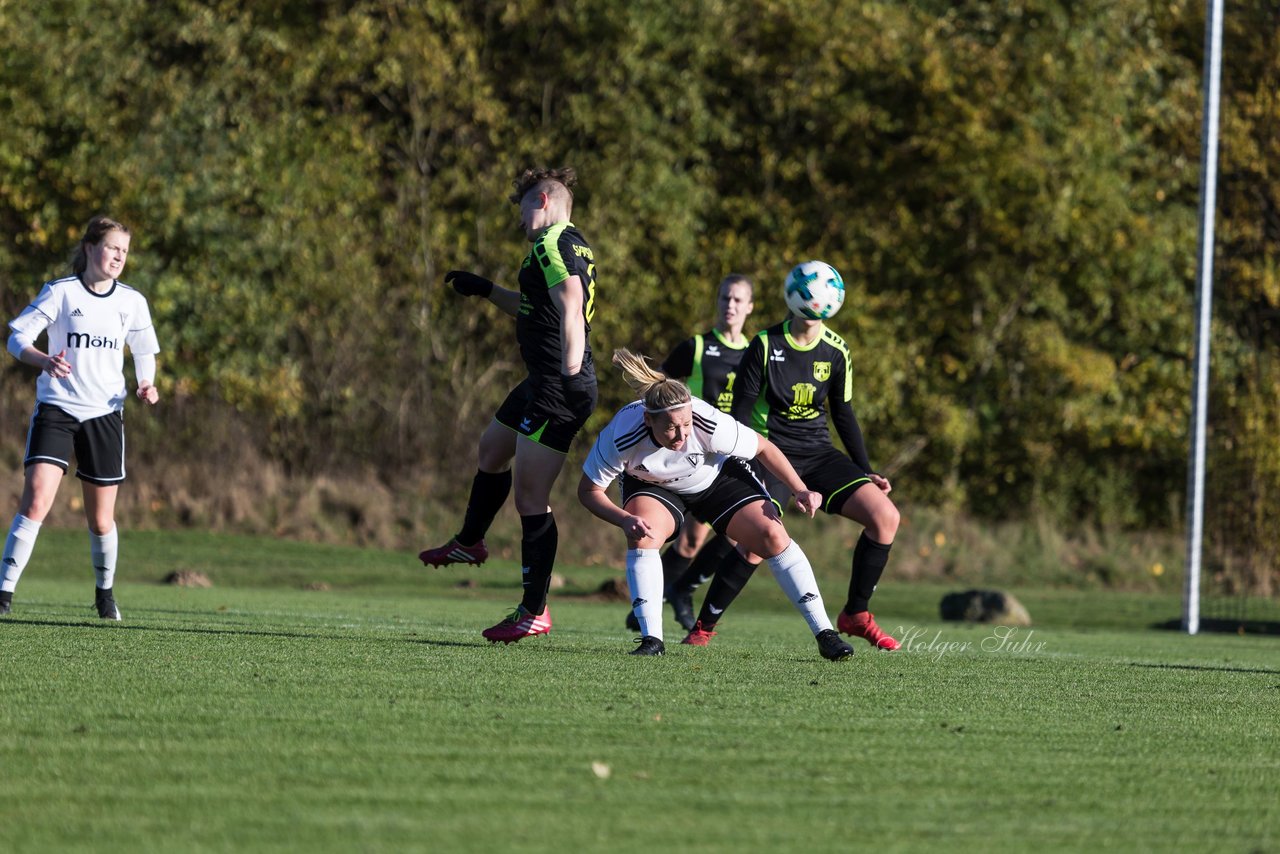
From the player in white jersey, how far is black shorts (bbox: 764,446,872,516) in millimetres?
3398

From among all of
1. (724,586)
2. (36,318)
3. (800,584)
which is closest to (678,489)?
(800,584)

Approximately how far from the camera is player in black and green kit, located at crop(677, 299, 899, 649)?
876 cm

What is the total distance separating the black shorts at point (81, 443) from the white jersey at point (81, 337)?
0.17 ft

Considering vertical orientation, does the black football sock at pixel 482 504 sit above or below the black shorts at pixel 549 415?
below

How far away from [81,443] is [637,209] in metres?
14.8

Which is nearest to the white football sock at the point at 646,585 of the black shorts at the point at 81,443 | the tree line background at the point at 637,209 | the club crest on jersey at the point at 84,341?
the black shorts at the point at 81,443

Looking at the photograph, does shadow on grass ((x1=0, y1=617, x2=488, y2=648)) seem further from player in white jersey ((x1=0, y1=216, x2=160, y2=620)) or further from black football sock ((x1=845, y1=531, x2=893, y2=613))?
black football sock ((x1=845, y1=531, x2=893, y2=613))

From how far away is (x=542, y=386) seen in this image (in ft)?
26.0

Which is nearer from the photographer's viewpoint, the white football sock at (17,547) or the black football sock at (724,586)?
the black football sock at (724,586)

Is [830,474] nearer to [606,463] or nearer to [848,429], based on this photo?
[848,429]

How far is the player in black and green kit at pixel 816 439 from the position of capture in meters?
8.76

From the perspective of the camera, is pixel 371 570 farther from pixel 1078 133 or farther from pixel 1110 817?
pixel 1110 817

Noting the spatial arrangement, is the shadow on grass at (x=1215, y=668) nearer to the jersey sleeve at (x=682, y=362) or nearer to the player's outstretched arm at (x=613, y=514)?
the player's outstretched arm at (x=613, y=514)

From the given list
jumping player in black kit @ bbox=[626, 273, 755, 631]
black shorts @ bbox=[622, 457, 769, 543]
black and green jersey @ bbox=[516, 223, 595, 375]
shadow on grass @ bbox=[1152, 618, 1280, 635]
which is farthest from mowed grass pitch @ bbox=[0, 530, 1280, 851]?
shadow on grass @ bbox=[1152, 618, 1280, 635]
